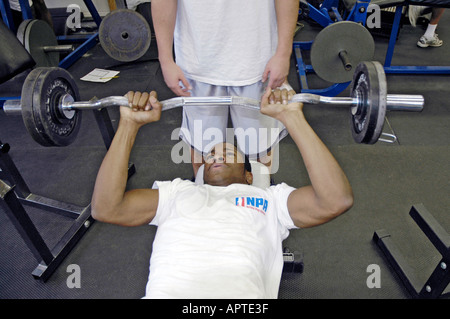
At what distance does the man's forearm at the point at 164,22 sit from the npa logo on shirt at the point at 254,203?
0.58m

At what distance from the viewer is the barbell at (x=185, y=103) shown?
3.21 ft

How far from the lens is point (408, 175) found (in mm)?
1899

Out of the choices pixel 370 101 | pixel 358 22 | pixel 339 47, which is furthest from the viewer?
pixel 358 22

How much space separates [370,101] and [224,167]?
0.58m

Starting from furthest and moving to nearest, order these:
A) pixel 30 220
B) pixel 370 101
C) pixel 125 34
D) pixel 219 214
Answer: pixel 125 34 < pixel 30 220 < pixel 219 214 < pixel 370 101

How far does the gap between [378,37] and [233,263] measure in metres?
3.65

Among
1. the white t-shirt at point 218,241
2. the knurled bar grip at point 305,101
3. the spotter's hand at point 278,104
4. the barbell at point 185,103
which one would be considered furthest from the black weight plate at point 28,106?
the spotter's hand at point 278,104

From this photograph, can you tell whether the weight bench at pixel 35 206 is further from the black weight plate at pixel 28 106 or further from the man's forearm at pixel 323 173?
the man's forearm at pixel 323 173

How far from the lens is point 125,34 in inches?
117

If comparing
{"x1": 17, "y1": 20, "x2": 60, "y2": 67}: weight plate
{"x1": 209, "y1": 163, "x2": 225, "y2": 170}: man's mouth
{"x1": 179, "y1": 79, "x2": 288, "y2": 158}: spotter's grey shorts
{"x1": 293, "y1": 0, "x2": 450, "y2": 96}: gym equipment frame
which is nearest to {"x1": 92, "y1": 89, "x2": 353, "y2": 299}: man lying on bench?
{"x1": 209, "y1": 163, "x2": 225, "y2": 170}: man's mouth

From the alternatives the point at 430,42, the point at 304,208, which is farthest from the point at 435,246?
the point at 430,42

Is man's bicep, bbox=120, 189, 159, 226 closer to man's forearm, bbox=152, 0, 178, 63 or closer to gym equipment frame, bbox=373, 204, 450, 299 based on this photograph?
man's forearm, bbox=152, 0, 178, 63

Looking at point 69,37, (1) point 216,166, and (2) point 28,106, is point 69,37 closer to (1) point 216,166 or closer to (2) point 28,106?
(2) point 28,106

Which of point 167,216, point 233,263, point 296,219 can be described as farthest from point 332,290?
point 167,216
